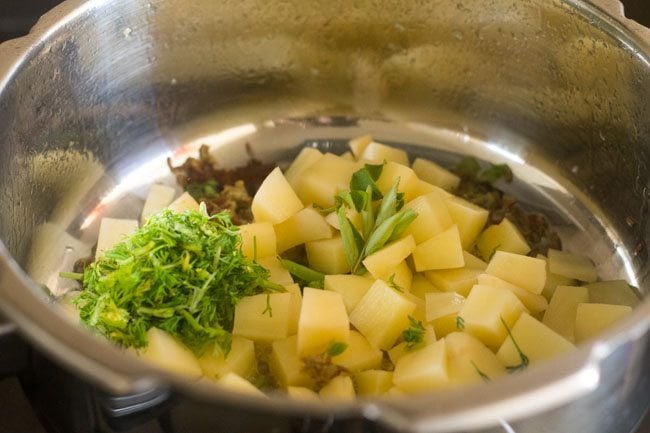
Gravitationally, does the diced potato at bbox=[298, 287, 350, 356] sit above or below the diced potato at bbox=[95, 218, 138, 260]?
below

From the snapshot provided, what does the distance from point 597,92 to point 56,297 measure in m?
1.14

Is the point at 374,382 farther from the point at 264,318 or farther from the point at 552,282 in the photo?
the point at 552,282

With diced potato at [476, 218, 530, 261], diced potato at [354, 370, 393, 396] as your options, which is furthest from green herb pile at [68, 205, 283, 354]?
diced potato at [476, 218, 530, 261]

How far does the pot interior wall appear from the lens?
1.68 m

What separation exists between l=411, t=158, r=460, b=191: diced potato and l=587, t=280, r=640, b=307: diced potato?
37 centimetres

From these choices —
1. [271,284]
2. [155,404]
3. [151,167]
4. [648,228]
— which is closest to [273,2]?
[151,167]

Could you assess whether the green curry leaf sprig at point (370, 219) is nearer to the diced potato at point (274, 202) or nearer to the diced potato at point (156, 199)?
the diced potato at point (274, 202)

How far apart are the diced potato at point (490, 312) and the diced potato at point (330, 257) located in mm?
256

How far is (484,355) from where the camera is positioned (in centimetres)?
138

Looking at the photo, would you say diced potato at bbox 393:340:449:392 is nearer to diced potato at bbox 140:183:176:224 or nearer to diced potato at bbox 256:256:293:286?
diced potato at bbox 256:256:293:286

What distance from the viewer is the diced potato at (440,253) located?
1.56 meters

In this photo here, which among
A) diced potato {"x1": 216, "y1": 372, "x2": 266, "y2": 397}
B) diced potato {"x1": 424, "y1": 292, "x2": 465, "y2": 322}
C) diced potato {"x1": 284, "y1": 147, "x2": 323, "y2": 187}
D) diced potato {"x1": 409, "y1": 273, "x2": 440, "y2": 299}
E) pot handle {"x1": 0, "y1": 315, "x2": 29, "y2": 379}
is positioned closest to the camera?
pot handle {"x1": 0, "y1": 315, "x2": 29, "y2": 379}

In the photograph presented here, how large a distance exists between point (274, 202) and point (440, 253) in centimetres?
33

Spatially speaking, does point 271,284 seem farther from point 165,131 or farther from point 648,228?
point 648,228
